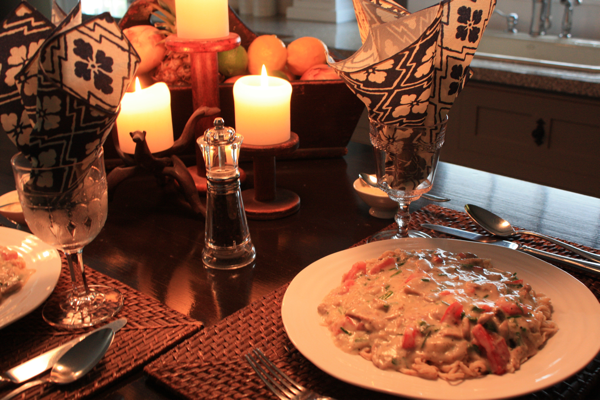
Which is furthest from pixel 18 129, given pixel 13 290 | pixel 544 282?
pixel 544 282

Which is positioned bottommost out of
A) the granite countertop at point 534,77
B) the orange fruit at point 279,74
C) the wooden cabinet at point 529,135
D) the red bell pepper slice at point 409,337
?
the wooden cabinet at point 529,135

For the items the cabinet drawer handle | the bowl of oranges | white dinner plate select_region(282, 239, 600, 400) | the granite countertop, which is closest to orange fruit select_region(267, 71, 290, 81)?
the bowl of oranges

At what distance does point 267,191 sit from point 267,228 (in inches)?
4.5

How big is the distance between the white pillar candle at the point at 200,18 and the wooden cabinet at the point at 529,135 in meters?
1.59

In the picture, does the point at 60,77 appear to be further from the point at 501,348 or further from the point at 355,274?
the point at 501,348

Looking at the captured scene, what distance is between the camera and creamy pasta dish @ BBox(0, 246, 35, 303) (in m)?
0.78

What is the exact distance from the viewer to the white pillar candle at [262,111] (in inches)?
43.4

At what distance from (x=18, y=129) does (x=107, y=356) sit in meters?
0.32

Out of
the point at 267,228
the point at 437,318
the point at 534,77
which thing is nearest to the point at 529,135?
the point at 534,77

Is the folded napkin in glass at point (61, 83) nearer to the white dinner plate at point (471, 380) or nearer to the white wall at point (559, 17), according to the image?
the white dinner plate at point (471, 380)

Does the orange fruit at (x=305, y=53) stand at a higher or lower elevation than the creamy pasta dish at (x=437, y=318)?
higher

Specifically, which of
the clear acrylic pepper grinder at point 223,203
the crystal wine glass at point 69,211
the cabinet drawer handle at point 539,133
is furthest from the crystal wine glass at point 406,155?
the cabinet drawer handle at point 539,133

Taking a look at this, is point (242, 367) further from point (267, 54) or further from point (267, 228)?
point (267, 54)

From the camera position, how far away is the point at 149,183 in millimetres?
1328
